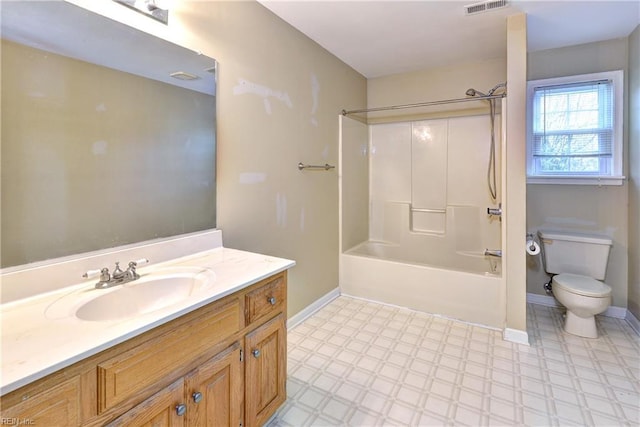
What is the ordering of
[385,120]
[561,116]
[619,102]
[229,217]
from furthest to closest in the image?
[385,120]
[561,116]
[619,102]
[229,217]

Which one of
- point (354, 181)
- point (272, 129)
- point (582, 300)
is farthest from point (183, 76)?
point (582, 300)

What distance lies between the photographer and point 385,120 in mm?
3688

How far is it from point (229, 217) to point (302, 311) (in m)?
1.16

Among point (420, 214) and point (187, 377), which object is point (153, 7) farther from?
point (420, 214)

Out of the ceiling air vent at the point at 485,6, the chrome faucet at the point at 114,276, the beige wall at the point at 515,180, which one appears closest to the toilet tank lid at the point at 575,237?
the beige wall at the point at 515,180

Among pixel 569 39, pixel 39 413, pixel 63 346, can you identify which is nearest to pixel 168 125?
pixel 63 346

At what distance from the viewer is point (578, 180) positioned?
8.98 ft

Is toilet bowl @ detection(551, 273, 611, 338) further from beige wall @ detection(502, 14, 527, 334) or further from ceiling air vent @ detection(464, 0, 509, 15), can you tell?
ceiling air vent @ detection(464, 0, 509, 15)

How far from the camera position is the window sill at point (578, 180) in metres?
2.62

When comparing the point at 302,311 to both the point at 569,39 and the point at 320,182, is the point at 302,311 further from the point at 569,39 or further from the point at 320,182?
the point at 569,39

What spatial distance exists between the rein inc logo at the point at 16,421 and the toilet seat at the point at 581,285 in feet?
9.91

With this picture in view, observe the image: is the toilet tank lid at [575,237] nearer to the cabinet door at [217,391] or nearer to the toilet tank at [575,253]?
the toilet tank at [575,253]

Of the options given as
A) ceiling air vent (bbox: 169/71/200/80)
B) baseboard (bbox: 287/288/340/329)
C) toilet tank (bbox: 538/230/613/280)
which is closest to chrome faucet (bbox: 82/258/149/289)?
ceiling air vent (bbox: 169/71/200/80)

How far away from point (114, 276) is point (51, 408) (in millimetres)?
577
